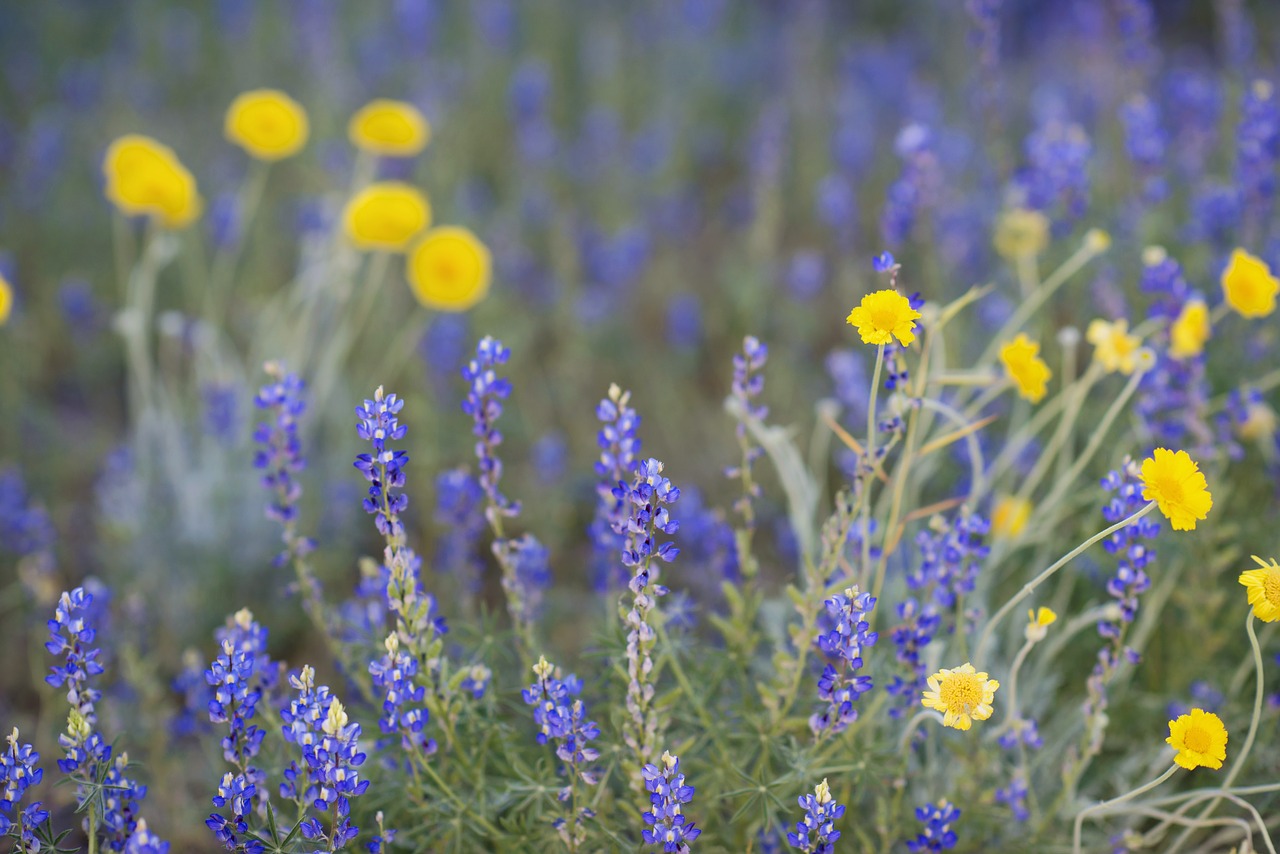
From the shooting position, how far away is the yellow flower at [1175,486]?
51.7 inches

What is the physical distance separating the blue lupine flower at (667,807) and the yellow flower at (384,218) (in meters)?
1.55

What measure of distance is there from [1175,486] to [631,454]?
2.34ft

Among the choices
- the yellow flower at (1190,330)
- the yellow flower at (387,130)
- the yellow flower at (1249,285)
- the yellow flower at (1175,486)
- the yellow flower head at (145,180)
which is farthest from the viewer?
the yellow flower at (387,130)

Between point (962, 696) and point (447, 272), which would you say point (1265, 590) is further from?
point (447, 272)

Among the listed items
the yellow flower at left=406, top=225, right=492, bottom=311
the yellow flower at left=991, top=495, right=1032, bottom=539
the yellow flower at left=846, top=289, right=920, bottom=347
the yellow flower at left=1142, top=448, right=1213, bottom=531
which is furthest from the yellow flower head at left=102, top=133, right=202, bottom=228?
the yellow flower at left=1142, top=448, right=1213, bottom=531

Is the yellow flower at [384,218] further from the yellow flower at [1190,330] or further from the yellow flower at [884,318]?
the yellow flower at [1190,330]

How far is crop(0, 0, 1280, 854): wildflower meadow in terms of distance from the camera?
1487 mm

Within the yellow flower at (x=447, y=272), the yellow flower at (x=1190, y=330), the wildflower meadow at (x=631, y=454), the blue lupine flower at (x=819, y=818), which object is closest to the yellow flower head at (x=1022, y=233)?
the wildflower meadow at (x=631, y=454)

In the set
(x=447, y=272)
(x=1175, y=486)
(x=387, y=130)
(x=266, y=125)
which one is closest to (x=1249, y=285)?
(x=1175, y=486)

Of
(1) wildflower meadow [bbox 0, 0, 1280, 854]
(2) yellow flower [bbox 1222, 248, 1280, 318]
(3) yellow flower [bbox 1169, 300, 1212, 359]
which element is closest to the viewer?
(1) wildflower meadow [bbox 0, 0, 1280, 854]

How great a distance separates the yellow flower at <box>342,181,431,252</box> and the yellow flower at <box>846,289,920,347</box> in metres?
1.47

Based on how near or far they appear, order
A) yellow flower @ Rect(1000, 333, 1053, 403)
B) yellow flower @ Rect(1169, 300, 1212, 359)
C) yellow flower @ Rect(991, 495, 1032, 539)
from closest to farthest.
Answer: yellow flower @ Rect(1000, 333, 1053, 403) → yellow flower @ Rect(1169, 300, 1212, 359) → yellow flower @ Rect(991, 495, 1032, 539)

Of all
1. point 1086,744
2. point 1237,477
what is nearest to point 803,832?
point 1086,744

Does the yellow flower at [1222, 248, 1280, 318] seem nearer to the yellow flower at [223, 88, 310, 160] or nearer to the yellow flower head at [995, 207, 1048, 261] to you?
the yellow flower head at [995, 207, 1048, 261]
